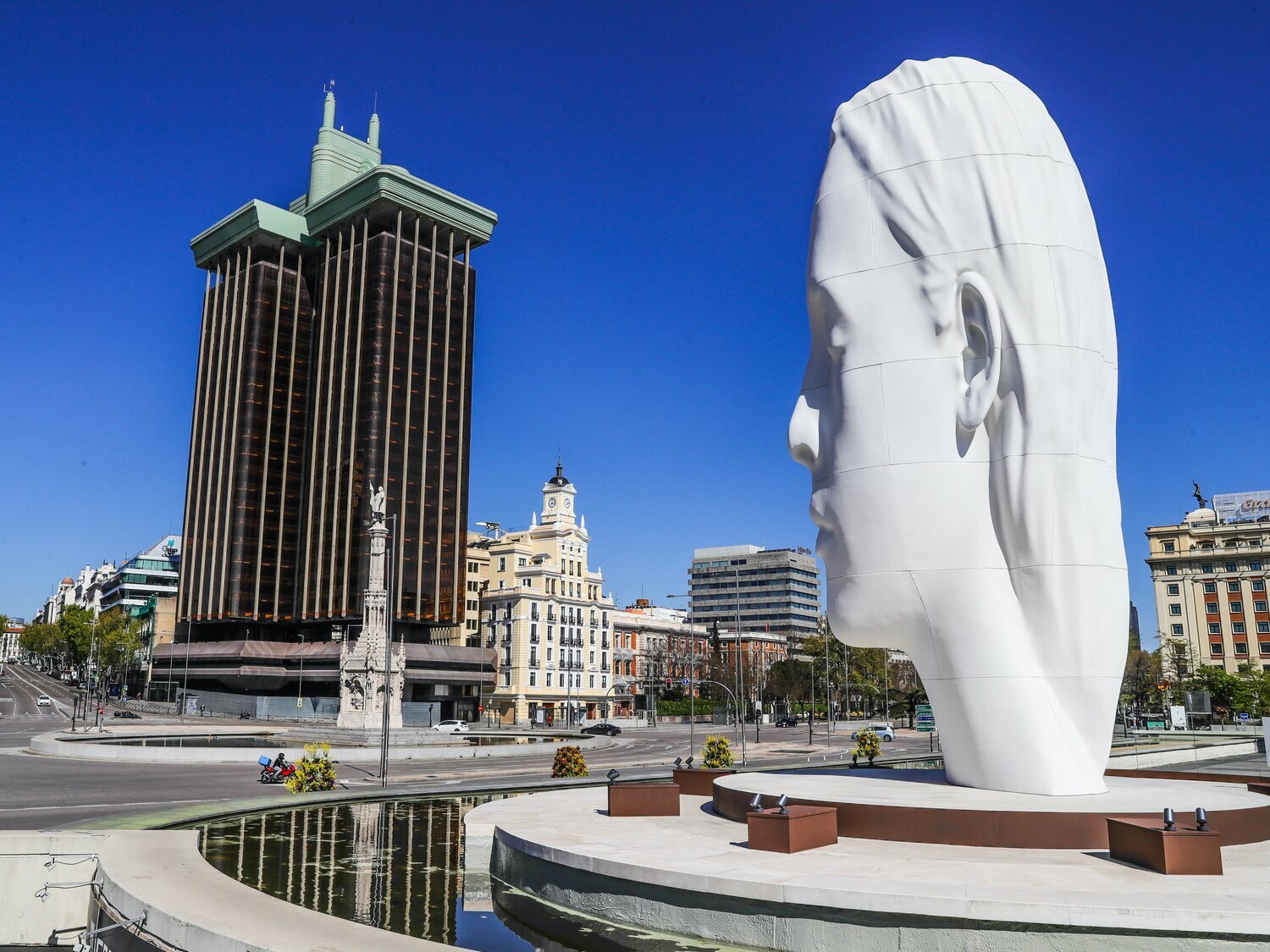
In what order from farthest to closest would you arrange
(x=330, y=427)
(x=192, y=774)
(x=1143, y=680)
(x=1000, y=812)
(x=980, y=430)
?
(x=330, y=427), (x=1143, y=680), (x=192, y=774), (x=980, y=430), (x=1000, y=812)

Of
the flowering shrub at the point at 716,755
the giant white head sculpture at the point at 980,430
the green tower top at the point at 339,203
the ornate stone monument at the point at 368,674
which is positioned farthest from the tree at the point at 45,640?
the giant white head sculpture at the point at 980,430

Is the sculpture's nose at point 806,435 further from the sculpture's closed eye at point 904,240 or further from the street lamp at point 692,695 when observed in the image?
the street lamp at point 692,695

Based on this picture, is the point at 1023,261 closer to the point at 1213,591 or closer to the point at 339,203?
the point at 339,203

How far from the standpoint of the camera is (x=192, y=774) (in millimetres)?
33938

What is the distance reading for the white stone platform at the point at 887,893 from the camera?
8750 millimetres

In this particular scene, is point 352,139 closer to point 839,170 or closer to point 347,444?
point 347,444

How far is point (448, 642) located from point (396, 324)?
1333 inches

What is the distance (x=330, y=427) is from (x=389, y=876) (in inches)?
3637

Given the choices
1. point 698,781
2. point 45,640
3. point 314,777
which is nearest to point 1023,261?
point 698,781

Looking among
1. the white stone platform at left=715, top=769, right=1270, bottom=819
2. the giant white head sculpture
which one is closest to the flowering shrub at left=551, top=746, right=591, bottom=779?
the white stone platform at left=715, top=769, right=1270, bottom=819

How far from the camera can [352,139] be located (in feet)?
396

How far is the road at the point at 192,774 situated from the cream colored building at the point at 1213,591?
6347 cm

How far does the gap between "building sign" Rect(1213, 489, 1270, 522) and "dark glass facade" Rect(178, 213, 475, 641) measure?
308ft

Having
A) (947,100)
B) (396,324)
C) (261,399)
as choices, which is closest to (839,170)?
(947,100)
